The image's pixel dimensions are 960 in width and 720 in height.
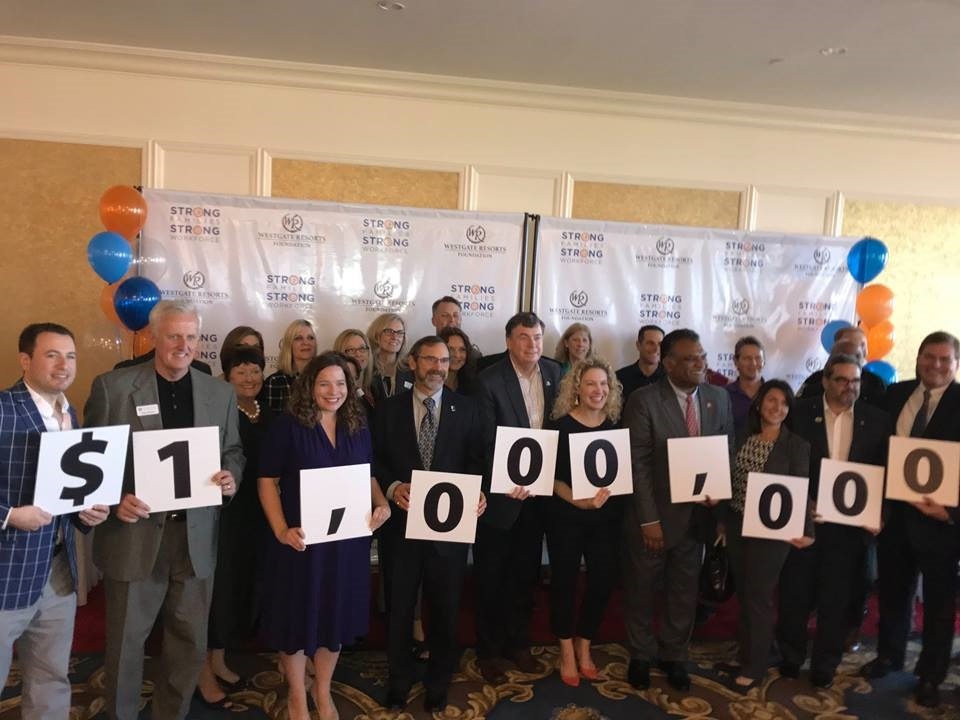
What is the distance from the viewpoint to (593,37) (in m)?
4.11

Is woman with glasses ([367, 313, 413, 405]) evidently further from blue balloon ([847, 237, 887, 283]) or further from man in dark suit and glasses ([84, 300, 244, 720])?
blue balloon ([847, 237, 887, 283])

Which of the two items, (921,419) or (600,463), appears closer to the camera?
(600,463)

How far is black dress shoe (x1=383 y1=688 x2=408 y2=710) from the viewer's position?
2945 mm

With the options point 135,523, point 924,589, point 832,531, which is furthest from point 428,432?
point 924,589

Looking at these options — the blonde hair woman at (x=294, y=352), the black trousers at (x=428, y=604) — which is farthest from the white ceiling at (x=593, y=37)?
the black trousers at (x=428, y=604)

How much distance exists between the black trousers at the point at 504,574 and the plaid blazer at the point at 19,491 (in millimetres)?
1885

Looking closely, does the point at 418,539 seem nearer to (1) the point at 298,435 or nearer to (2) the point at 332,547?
(2) the point at 332,547

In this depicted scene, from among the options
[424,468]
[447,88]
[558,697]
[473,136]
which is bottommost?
[558,697]

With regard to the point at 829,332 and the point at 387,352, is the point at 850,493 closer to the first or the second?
the point at 829,332

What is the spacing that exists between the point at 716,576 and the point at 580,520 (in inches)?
43.3

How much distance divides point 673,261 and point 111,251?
13.7ft

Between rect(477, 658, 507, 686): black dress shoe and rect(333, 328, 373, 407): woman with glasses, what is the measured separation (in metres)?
1.58

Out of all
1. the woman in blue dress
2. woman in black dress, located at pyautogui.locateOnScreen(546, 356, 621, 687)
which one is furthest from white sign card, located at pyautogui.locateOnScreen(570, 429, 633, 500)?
the woman in blue dress

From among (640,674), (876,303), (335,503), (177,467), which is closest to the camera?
(177,467)
